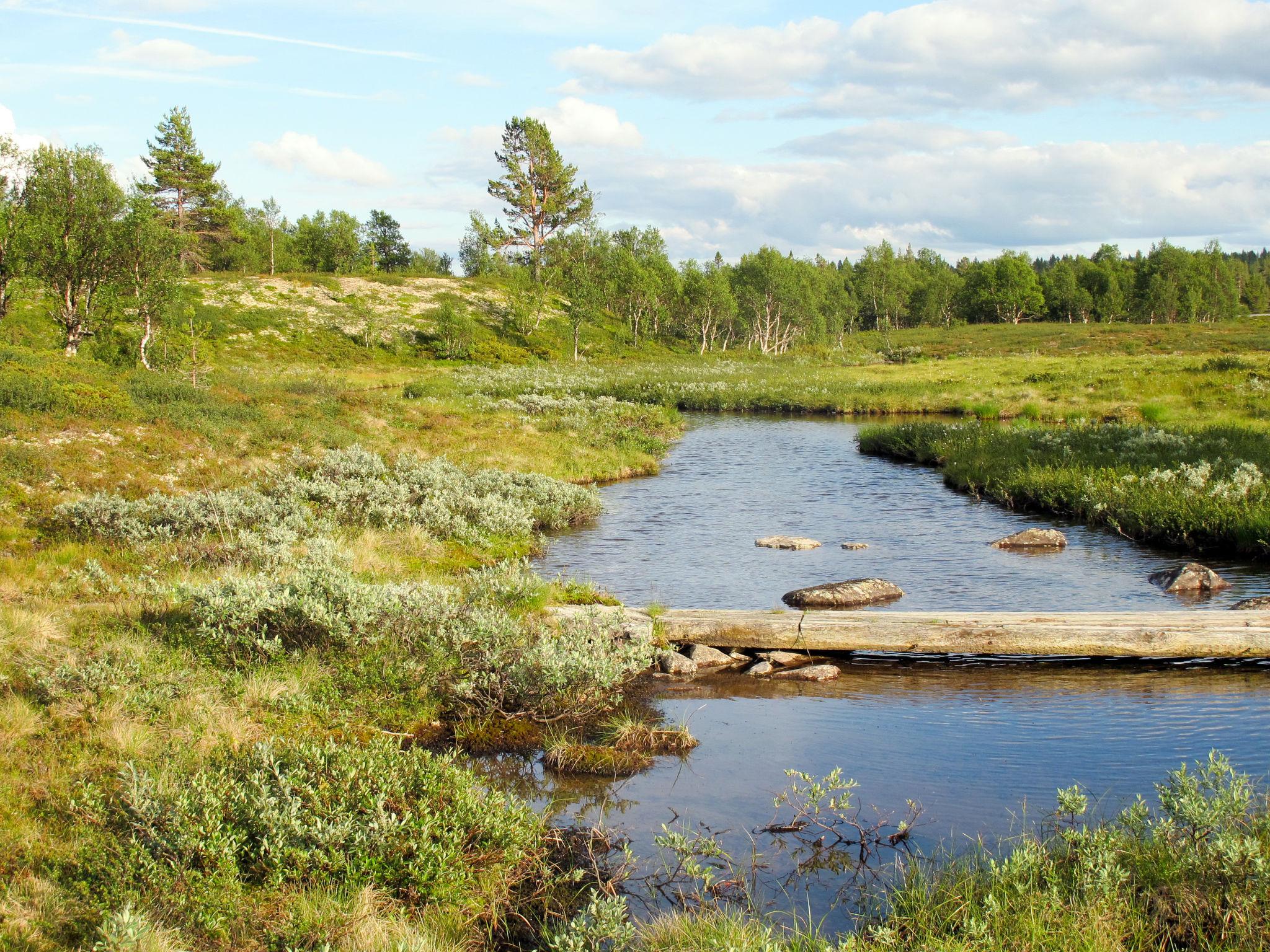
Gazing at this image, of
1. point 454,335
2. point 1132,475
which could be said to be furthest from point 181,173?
point 1132,475

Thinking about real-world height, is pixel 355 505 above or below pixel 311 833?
above

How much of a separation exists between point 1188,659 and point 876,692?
13.9 feet

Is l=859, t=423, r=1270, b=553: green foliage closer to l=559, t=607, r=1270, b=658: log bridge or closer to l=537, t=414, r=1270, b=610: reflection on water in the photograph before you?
l=537, t=414, r=1270, b=610: reflection on water

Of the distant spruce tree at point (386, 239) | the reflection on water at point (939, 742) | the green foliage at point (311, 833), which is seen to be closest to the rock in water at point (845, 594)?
the reflection on water at point (939, 742)

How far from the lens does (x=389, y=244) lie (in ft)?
427

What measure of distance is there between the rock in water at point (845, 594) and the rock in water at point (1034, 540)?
4.99 meters

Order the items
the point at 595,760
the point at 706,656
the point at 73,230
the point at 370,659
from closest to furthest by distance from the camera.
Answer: the point at 595,760, the point at 370,659, the point at 706,656, the point at 73,230

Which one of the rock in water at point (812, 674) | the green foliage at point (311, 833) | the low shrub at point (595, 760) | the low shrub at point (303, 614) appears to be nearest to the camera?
the green foliage at point (311, 833)

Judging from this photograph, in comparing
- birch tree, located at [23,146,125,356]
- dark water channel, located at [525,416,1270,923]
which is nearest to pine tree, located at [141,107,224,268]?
birch tree, located at [23,146,125,356]

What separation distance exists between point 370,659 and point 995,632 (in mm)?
7652

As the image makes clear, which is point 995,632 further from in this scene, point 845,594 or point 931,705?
point 845,594

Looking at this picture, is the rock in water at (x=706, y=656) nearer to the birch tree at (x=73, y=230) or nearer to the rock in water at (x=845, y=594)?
the rock in water at (x=845, y=594)

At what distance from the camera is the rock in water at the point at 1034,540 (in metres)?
18.9

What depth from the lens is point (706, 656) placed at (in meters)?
12.1
